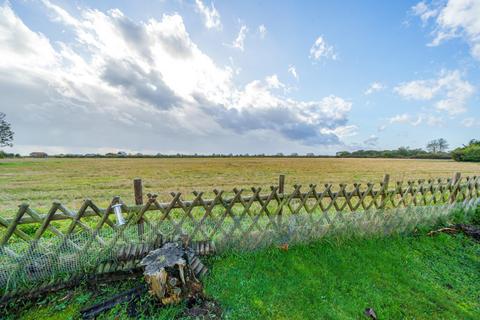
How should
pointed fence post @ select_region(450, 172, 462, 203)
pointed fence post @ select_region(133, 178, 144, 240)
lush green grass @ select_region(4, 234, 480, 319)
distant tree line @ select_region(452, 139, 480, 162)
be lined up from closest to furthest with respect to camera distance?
lush green grass @ select_region(4, 234, 480, 319)
pointed fence post @ select_region(133, 178, 144, 240)
pointed fence post @ select_region(450, 172, 462, 203)
distant tree line @ select_region(452, 139, 480, 162)

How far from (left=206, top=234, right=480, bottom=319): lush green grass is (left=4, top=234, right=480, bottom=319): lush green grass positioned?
0.01m

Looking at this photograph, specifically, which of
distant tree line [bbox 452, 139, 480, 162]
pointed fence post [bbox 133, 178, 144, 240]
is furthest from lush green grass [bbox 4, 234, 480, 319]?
distant tree line [bbox 452, 139, 480, 162]

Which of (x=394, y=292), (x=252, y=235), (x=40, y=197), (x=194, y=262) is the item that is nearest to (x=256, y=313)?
(x=194, y=262)

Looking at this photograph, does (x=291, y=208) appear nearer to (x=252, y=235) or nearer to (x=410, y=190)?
(x=252, y=235)

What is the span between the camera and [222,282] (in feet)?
10.8

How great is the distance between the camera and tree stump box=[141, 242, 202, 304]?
8.92 feet

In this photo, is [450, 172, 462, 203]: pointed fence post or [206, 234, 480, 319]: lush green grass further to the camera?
[450, 172, 462, 203]: pointed fence post

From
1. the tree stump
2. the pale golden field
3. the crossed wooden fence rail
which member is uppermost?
the crossed wooden fence rail

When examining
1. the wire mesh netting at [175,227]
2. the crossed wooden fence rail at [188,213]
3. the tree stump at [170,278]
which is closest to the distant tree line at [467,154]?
the wire mesh netting at [175,227]

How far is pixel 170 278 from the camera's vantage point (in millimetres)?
2773

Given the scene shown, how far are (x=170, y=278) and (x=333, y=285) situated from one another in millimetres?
2737

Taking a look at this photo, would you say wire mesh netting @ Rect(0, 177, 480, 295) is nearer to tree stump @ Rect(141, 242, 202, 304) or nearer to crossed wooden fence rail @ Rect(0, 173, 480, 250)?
crossed wooden fence rail @ Rect(0, 173, 480, 250)

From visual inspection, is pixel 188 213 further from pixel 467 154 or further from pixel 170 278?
pixel 467 154

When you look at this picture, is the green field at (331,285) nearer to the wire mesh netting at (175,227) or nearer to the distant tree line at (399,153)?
the wire mesh netting at (175,227)
